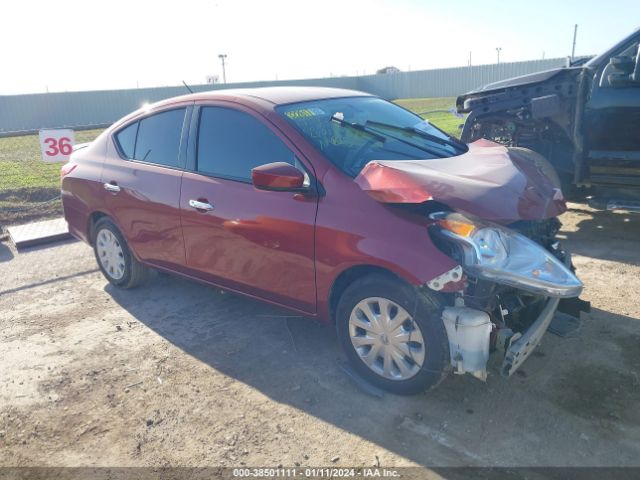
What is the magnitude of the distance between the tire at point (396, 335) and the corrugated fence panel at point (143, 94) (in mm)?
19748

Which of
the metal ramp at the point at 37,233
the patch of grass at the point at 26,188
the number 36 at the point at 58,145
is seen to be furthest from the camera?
the patch of grass at the point at 26,188

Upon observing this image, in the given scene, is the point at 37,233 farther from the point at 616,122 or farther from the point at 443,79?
the point at 443,79

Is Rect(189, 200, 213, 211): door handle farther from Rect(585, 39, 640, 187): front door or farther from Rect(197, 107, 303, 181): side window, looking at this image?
Rect(585, 39, 640, 187): front door

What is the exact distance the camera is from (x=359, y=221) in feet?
10.2

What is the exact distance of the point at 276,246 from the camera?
352 cm

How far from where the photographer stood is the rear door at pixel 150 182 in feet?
13.8

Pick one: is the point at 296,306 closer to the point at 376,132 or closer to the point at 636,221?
the point at 376,132

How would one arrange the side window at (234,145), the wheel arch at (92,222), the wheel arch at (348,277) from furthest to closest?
the wheel arch at (92,222)
the side window at (234,145)
the wheel arch at (348,277)

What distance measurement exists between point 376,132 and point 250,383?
1.92 m

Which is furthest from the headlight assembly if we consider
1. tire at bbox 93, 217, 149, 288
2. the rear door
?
tire at bbox 93, 217, 149, 288

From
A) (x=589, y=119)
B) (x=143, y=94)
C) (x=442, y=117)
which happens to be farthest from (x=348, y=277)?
(x=143, y=94)

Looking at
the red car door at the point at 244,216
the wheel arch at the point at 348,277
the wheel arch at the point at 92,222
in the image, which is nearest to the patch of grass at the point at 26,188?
the wheel arch at the point at 92,222

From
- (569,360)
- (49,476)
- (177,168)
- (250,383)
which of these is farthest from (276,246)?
(569,360)

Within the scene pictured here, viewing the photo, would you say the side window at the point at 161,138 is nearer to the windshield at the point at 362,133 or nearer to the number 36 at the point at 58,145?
the windshield at the point at 362,133
